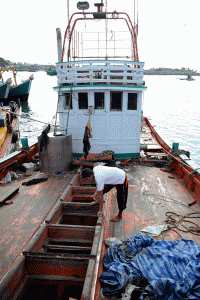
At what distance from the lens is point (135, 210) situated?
18.8ft

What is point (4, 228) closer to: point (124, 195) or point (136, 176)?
point (124, 195)

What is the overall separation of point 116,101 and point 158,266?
6.66 metres

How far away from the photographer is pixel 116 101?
8.95m

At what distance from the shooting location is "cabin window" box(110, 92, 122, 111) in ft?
29.1

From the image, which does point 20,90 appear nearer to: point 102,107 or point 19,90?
point 19,90

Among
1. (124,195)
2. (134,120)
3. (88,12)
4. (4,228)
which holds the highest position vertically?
(88,12)

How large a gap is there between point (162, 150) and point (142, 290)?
26.8 feet

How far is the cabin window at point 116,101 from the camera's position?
8875 millimetres

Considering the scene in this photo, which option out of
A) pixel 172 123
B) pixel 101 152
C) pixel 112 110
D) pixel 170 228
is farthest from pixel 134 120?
pixel 172 123

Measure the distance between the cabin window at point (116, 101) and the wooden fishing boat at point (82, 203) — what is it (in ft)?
0.14

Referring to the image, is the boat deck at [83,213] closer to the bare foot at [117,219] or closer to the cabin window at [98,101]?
the bare foot at [117,219]

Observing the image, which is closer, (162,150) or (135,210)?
(135,210)

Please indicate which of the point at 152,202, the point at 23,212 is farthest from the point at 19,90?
the point at 152,202

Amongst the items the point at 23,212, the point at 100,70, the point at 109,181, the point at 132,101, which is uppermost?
the point at 100,70
